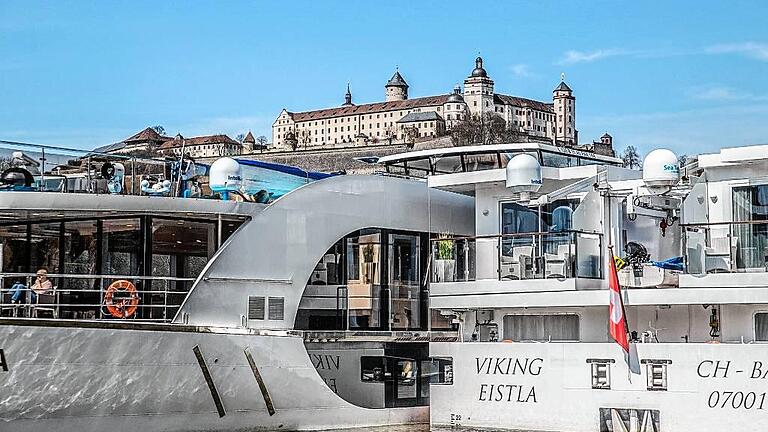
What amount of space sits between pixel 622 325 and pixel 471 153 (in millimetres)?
5817

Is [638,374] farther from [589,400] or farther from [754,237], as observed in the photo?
[754,237]

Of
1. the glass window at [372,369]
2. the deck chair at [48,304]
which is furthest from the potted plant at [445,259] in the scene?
the deck chair at [48,304]

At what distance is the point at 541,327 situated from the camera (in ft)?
65.3

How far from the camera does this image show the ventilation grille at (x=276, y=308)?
19047mm

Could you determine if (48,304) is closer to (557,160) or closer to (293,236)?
(293,236)

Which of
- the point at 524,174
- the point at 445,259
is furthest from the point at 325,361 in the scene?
the point at 524,174

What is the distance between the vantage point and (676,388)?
1738cm

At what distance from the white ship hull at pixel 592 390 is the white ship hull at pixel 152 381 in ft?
6.76

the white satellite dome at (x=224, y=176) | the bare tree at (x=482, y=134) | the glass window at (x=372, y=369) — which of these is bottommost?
the glass window at (x=372, y=369)

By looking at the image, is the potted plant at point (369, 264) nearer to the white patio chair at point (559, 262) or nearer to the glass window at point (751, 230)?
the white patio chair at point (559, 262)

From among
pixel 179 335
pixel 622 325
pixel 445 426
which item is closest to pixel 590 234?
pixel 622 325

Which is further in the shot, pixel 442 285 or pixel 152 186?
pixel 442 285

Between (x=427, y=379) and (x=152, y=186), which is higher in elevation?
(x=152, y=186)

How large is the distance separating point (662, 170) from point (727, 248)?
64.4 inches
